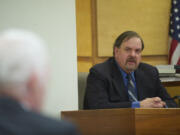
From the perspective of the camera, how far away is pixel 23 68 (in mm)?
655

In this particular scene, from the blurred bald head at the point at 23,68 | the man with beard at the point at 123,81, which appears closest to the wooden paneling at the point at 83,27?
the man with beard at the point at 123,81

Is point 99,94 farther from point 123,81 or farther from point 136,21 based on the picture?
point 136,21

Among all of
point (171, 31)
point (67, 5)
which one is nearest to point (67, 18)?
point (67, 5)

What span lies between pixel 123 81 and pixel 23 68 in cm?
195

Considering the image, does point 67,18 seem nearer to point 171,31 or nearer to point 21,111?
point 21,111

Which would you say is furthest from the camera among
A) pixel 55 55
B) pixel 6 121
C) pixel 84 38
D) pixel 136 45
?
pixel 84 38

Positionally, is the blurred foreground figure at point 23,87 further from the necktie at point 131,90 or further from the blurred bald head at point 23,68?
the necktie at point 131,90

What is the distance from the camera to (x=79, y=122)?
170 centimetres

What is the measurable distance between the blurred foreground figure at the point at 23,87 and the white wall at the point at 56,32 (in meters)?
1.55

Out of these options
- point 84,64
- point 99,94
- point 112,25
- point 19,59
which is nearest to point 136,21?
point 112,25

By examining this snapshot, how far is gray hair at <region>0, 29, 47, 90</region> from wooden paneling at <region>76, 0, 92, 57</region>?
3.49 m

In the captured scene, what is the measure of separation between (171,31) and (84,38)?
1.27 metres

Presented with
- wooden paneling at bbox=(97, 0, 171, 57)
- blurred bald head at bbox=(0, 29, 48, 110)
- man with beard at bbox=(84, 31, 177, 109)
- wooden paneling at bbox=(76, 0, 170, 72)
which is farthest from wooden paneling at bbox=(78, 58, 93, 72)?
blurred bald head at bbox=(0, 29, 48, 110)

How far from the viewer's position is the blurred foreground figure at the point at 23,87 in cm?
64
